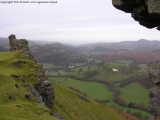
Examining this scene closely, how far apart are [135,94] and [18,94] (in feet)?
455

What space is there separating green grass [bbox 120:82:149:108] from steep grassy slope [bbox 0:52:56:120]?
343 feet

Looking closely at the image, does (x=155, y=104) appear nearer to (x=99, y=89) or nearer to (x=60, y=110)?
(x=60, y=110)

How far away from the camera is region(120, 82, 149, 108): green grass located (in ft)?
513

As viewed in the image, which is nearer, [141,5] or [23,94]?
[141,5]

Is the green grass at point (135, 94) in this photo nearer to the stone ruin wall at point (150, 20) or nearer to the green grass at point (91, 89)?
the green grass at point (91, 89)

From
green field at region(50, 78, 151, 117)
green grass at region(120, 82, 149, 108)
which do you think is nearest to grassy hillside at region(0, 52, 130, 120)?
green field at region(50, 78, 151, 117)

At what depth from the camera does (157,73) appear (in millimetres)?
17172

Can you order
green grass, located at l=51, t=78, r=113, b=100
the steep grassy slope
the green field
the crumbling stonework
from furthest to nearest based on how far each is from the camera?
green grass, located at l=51, t=78, r=113, b=100 → the green field → the crumbling stonework → the steep grassy slope

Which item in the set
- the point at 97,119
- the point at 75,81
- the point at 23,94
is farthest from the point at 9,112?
the point at 75,81

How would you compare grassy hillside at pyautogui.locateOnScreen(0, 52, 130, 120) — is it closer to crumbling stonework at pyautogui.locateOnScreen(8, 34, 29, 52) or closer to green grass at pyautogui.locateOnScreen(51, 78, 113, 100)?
crumbling stonework at pyautogui.locateOnScreen(8, 34, 29, 52)

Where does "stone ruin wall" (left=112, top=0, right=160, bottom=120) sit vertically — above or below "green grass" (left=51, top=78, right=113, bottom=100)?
above

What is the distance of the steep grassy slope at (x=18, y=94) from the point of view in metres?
31.4

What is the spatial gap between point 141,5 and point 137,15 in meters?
1.01

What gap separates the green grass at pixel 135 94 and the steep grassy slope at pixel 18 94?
105 meters
